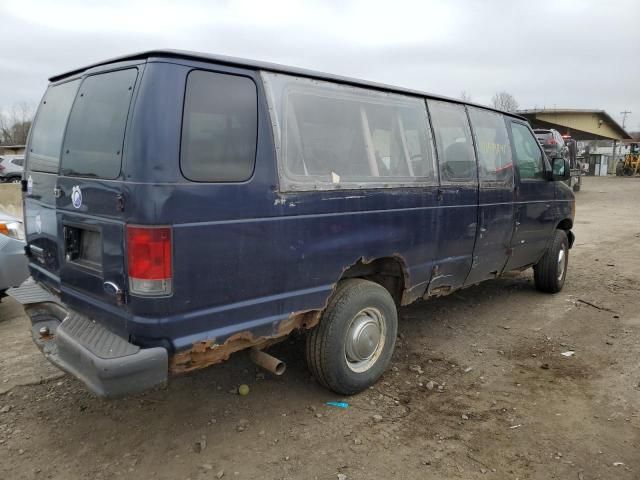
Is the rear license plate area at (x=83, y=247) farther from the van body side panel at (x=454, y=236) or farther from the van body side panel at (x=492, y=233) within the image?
the van body side panel at (x=492, y=233)

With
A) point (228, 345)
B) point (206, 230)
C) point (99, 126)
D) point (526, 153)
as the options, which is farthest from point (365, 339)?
point (526, 153)

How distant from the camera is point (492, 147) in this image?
4.88 meters

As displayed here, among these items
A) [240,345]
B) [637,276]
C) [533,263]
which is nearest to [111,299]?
[240,345]

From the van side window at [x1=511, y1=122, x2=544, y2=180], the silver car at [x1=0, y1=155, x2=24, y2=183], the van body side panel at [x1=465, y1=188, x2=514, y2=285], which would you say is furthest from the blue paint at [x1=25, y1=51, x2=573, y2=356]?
the silver car at [x1=0, y1=155, x2=24, y2=183]

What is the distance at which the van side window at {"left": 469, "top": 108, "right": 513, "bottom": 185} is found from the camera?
15.3 ft

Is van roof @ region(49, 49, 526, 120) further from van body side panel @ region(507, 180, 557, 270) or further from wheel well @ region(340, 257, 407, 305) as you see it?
van body side panel @ region(507, 180, 557, 270)

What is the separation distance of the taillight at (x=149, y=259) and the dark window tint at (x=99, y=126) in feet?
1.24

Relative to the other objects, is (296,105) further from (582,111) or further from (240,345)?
(582,111)

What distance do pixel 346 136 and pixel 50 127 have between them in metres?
2.03

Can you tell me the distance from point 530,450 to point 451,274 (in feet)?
5.62

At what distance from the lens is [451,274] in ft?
14.5

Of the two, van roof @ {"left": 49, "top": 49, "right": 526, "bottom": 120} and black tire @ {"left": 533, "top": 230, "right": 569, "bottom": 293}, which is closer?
van roof @ {"left": 49, "top": 49, "right": 526, "bottom": 120}

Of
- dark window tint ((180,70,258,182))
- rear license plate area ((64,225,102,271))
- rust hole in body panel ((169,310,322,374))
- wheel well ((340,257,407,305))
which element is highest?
dark window tint ((180,70,258,182))

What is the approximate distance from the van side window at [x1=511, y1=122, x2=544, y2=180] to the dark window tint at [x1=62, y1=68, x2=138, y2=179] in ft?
13.1
